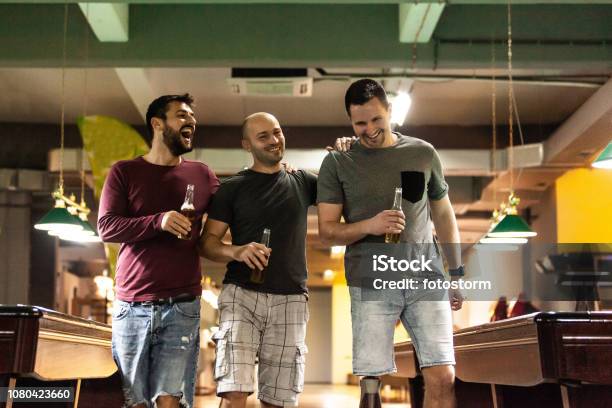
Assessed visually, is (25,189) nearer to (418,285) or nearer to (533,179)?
(533,179)

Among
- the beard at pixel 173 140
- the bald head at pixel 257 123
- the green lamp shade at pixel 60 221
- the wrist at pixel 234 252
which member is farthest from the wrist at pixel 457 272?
the green lamp shade at pixel 60 221

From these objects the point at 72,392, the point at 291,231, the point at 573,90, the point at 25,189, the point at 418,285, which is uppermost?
the point at 573,90

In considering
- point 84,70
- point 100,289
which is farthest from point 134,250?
point 100,289

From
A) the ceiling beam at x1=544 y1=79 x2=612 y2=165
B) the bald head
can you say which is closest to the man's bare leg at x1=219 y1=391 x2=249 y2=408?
the bald head

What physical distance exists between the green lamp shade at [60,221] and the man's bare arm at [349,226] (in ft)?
17.0

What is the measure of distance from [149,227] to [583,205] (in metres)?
10.1

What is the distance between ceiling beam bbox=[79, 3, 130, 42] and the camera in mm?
7219

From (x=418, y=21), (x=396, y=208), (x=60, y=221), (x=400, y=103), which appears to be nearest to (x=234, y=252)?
(x=396, y=208)

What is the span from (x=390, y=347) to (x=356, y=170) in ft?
2.17

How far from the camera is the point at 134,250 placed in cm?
350

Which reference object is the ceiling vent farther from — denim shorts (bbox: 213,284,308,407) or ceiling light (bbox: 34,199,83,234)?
denim shorts (bbox: 213,284,308,407)

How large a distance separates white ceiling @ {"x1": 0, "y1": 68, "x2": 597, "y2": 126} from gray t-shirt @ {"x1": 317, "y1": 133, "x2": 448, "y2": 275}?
6357 mm

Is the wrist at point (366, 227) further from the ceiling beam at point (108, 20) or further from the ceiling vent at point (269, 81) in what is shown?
the ceiling vent at point (269, 81)

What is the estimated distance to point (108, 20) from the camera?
7.39m
